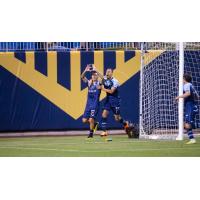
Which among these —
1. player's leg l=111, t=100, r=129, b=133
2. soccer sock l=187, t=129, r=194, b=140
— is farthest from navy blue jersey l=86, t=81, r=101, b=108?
soccer sock l=187, t=129, r=194, b=140

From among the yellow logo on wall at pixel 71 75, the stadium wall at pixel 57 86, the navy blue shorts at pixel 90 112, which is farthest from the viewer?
the yellow logo on wall at pixel 71 75

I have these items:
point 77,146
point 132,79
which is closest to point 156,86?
point 132,79

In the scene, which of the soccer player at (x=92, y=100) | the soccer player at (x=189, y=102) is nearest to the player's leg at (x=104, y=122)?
the soccer player at (x=92, y=100)

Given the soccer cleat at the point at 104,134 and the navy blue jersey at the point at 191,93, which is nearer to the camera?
the navy blue jersey at the point at 191,93

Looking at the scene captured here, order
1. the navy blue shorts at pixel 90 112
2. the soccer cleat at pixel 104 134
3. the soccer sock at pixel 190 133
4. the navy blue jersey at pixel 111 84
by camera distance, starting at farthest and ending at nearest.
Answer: the navy blue shorts at pixel 90 112, the soccer cleat at pixel 104 134, the navy blue jersey at pixel 111 84, the soccer sock at pixel 190 133

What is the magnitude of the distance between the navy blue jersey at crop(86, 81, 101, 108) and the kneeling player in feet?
0.43

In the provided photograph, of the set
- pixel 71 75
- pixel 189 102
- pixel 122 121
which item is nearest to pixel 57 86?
pixel 71 75

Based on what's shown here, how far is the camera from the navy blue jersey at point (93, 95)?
33.9ft

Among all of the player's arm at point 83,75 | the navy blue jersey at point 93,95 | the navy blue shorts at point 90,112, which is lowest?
the navy blue shorts at point 90,112

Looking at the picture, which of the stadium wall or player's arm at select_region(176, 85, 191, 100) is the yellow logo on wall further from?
player's arm at select_region(176, 85, 191, 100)

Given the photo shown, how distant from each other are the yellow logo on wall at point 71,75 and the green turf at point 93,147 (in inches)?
28.3

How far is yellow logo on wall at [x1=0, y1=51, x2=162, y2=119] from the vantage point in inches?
410

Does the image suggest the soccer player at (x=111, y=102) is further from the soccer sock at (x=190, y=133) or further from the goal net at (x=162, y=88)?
the soccer sock at (x=190, y=133)
